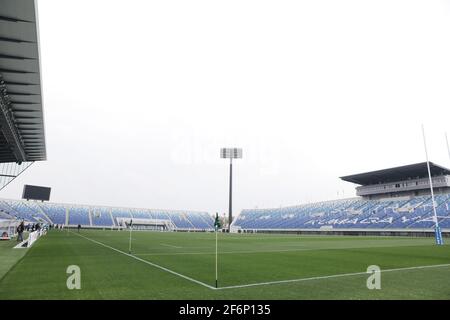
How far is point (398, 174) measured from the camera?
75938 millimetres

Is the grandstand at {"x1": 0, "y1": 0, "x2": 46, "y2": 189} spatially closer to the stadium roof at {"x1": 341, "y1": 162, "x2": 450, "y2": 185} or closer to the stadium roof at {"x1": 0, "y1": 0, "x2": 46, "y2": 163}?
the stadium roof at {"x1": 0, "y1": 0, "x2": 46, "y2": 163}

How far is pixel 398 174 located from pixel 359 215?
1408 centimetres

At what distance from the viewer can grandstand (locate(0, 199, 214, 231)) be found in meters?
94.0

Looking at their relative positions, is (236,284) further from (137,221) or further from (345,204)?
(137,221)

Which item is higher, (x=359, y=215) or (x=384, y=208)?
(x=384, y=208)

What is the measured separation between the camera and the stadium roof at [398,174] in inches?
2702

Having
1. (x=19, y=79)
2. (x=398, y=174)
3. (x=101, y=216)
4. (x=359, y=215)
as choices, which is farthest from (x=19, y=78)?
(x=101, y=216)

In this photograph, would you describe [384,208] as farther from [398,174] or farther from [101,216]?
[101,216]

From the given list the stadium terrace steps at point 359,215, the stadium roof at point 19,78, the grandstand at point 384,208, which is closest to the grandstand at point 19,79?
the stadium roof at point 19,78

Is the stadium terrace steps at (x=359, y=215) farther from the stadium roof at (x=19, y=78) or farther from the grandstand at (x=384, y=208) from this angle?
the stadium roof at (x=19, y=78)

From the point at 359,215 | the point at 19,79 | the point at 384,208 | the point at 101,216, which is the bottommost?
the point at 359,215
